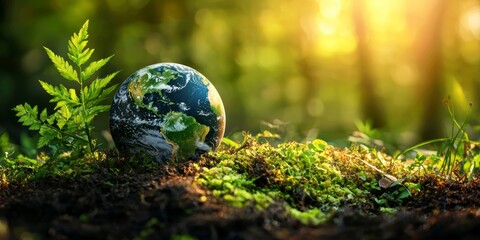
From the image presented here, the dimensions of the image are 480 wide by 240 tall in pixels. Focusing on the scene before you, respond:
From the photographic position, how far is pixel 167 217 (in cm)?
380

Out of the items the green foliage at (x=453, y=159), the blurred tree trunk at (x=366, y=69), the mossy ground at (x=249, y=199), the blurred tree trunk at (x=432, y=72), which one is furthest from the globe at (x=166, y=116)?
the blurred tree trunk at (x=366, y=69)

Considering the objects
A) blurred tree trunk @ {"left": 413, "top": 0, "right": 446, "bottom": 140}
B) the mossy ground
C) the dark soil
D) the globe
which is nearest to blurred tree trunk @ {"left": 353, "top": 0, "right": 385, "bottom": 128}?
blurred tree trunk @ {"left": 413, "top": 0, "right": 446, "bottom": 140}

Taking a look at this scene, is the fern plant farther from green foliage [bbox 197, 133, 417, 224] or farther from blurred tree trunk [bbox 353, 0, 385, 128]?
blurred tree trunk [bbox 353, 0, 385, 128]

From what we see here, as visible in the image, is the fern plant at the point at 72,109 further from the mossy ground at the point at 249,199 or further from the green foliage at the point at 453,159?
the green foliage at the point at 453,159

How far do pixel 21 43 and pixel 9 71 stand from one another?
1.02 m

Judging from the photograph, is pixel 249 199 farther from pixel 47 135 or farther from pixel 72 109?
pixel 47 135

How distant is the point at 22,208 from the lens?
13.5 feet

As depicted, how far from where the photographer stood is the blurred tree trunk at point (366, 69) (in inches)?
714

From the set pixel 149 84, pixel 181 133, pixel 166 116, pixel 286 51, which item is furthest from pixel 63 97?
pixel 286 51

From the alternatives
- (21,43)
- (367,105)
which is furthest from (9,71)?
(367,105)

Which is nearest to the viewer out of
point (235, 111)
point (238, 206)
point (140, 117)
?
point (238, 206)

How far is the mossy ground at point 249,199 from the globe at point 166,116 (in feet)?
0.60

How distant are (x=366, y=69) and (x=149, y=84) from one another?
45.5ft

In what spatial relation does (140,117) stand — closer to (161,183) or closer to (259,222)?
(161,183)
